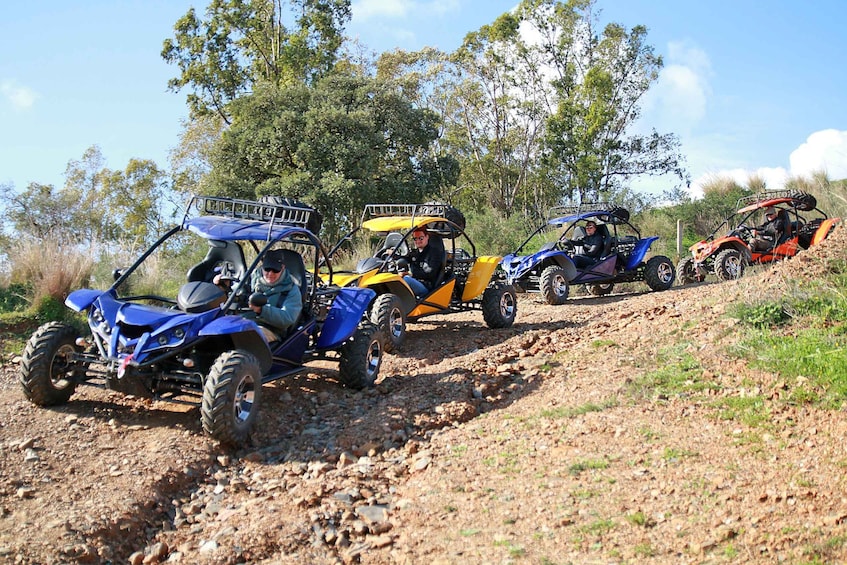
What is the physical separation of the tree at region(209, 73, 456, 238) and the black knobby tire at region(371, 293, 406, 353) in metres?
11.4

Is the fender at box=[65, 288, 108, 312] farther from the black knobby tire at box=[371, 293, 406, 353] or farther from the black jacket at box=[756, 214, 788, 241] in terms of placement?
the black jacket at box=[756, 214, 788, 241]

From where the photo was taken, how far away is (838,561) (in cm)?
390

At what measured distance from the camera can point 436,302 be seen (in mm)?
11164

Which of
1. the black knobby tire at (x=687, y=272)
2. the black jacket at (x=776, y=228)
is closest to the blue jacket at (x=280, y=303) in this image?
the black knobby tire at (x=687, y=272)

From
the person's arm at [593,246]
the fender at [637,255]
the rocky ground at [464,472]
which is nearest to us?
the rocky ground at [464,472]

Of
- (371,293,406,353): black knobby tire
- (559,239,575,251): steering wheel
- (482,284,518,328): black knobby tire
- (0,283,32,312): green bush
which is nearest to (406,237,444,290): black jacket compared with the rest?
(482,284,518,328): black knobby tire

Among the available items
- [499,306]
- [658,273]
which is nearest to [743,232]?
[658,273]

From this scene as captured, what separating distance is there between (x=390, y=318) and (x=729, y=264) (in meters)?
8.18

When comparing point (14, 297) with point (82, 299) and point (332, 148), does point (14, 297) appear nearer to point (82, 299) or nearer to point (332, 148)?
point (82, 299)

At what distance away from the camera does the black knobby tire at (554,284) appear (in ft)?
45.1

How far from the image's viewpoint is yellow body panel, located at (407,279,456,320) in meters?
11.0

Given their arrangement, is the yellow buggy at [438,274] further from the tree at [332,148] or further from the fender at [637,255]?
the tree at [332,148]

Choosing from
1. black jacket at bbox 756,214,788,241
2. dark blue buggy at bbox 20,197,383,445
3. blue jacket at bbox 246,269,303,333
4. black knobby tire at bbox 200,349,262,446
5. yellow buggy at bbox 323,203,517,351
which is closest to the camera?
black knobby tire at bbox 200,349,262,446

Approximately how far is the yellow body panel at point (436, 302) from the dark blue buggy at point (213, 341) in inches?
94.6
